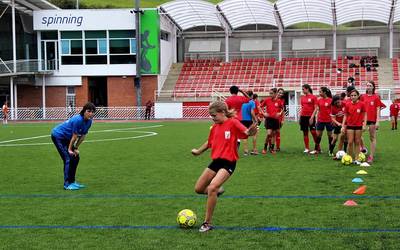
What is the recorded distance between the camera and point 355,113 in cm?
1443

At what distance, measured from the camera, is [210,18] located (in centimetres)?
Answer: 5419

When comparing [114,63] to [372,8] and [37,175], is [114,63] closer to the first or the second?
[372,8]

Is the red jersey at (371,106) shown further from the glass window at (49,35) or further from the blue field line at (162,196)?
the glass window at (49,35)

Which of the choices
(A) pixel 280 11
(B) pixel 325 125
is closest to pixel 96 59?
(A) pixel 280 11

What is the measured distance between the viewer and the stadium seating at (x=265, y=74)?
1993 inches

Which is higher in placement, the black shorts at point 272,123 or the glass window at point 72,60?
the glass window at point 72,60

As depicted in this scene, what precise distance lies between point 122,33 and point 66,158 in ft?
135

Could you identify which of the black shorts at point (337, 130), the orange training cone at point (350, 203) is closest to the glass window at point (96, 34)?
the black shorts at point (337, 130)

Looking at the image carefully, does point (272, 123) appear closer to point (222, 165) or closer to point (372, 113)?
point (372, 113)

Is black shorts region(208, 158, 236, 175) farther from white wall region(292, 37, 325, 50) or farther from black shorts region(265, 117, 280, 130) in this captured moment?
white wall region(292, 37, 325, 50)

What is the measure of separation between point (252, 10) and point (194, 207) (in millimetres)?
43582

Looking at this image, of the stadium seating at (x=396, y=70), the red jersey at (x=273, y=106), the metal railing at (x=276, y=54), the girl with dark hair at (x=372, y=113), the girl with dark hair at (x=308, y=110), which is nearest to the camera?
the girl with dark hair at (x=372, y=113)

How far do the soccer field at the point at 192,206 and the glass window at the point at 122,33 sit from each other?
35780 mm

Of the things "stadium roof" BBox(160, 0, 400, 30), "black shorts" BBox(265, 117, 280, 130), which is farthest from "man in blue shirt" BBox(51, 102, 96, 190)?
"stadium roof" BBox(160, 0, 400, 30)
